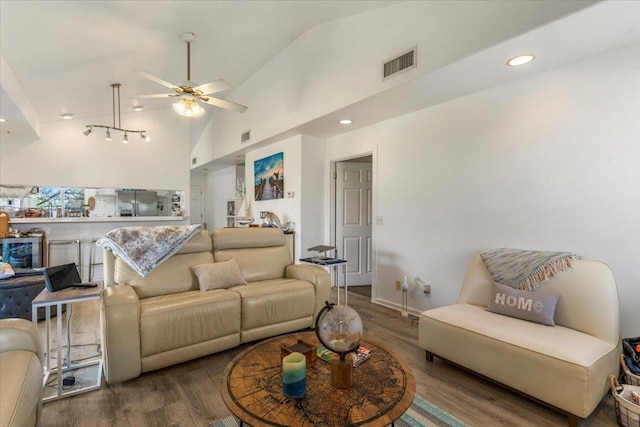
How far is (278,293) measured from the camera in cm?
296

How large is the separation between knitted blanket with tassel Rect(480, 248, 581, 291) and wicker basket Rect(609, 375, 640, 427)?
0.72 m

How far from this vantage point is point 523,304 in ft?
7.70

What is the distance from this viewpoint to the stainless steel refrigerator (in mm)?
6027

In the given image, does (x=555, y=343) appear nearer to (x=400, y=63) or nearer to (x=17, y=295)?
(x=400, y=63)

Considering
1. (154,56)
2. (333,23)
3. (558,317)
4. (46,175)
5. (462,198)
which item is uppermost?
(333,23)

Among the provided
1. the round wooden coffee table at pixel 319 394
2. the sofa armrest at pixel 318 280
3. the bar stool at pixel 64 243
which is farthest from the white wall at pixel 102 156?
the round wooden coffee table at pixel 319 394

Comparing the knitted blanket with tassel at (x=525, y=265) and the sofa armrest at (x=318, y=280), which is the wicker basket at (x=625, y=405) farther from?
the sofa armrest at (x=318, y=280)

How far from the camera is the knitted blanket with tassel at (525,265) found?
243 centimetres

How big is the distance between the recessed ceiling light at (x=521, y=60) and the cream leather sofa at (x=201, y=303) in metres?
2.51

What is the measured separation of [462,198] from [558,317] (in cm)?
139

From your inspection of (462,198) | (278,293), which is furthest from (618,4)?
(278,293)

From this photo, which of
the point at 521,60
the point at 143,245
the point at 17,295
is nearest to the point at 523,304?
the point at 521,60

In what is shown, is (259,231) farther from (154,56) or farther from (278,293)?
(154,56)

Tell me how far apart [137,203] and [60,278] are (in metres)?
4.31
